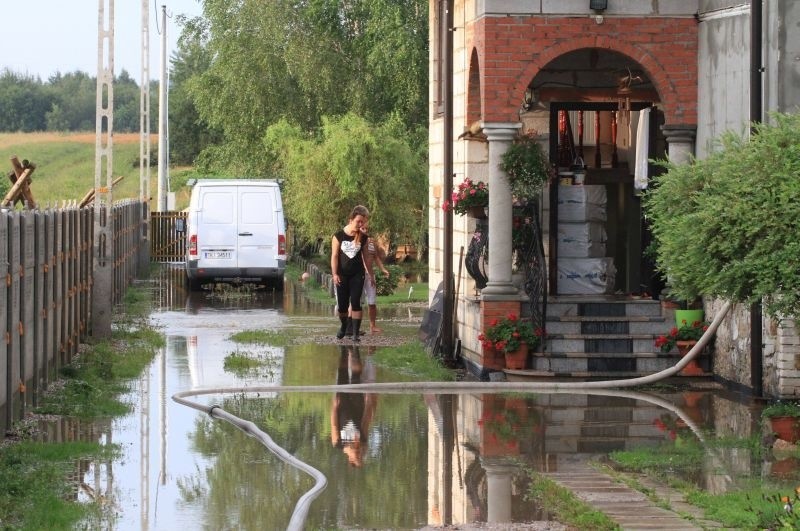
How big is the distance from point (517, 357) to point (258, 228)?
1551cm

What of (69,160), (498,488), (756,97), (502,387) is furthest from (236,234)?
(69,160)

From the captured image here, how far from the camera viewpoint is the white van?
31.5m

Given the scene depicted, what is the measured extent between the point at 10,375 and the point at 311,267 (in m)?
23.4

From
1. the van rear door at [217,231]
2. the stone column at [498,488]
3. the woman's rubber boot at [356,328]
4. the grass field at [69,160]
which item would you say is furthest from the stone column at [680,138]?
the grass field at [69,160]

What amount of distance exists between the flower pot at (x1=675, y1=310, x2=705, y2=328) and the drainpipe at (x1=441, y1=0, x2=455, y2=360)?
9.84ft

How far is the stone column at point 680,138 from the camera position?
17.1 m

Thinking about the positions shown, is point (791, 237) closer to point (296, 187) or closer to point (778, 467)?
point (778, 467)

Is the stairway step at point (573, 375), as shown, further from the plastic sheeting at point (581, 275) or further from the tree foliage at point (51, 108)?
the tree foliage at point (51, 108)

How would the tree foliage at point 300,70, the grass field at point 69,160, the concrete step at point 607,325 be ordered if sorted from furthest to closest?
the grass field at point 69,160
the tree foliage at point 300,70
the concrete step at point 607,325

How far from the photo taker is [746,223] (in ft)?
37.3

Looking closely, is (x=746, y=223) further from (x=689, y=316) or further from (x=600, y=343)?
(x=600, y=343)

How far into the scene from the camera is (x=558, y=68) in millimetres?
19188

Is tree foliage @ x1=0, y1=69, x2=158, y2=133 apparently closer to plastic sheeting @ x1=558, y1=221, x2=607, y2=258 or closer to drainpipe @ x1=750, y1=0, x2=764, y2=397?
plastic sheeting @ x1=558, y1=221, x2=607, y2=258

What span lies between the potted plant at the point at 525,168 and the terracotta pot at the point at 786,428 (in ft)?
17.6
